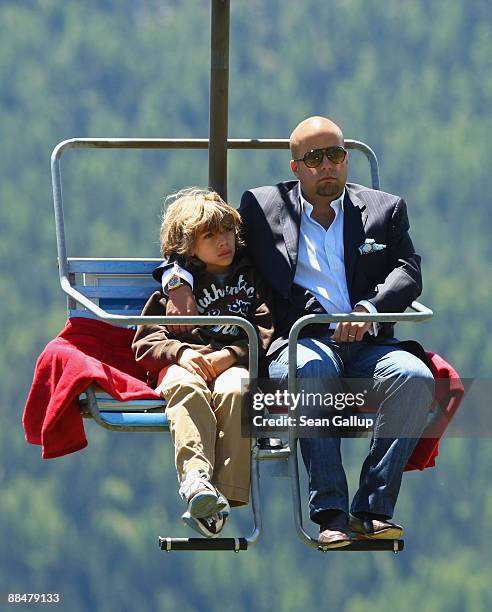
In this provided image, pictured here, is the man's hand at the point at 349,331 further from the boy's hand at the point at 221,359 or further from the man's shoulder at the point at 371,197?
the man's shoulder at the point at 371,197

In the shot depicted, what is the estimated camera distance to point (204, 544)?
7996mm

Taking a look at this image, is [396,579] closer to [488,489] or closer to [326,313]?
[488,489]

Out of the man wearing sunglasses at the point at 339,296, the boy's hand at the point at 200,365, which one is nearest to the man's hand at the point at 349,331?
the man wearing sunglasses at the point at 339,296

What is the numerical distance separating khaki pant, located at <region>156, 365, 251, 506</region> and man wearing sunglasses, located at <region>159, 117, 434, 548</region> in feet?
0.71

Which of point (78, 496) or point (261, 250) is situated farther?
point (78, 496)

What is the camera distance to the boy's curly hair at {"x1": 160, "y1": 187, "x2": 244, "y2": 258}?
850 cm

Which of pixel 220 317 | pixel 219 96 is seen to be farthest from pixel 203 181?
pixel 220 317

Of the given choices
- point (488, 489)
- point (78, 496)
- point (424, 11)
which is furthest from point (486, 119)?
point (78, 496)

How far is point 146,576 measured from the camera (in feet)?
151

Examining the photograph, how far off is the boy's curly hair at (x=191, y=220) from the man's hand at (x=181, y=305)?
146 mm

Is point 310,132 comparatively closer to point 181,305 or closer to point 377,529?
point 181,305

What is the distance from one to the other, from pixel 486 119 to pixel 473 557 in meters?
8.26

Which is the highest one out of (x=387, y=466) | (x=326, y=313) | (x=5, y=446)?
(x=5, y=446)

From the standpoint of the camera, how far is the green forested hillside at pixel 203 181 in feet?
139
